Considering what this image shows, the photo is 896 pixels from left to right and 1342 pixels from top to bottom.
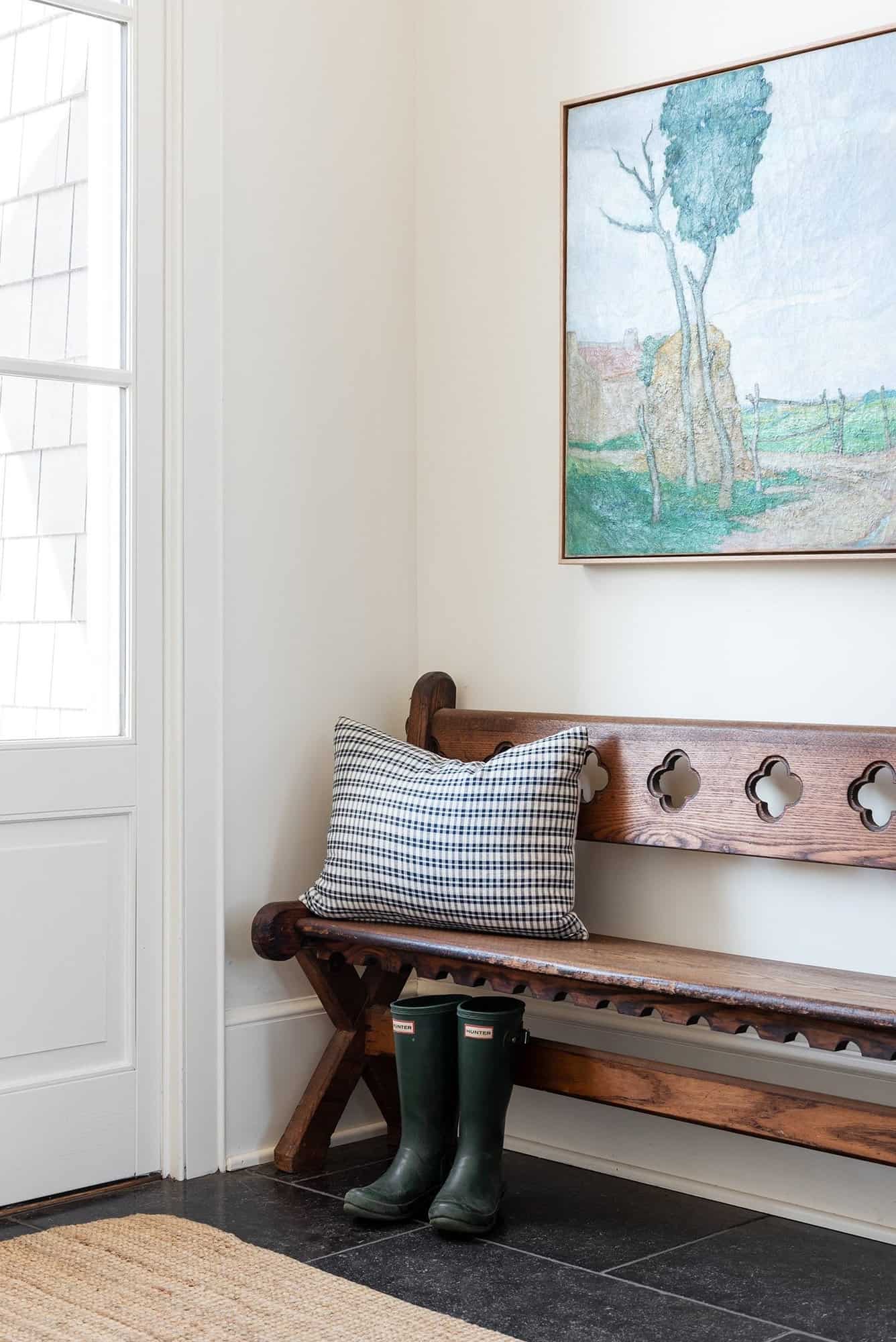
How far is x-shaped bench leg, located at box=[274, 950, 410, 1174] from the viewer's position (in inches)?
105

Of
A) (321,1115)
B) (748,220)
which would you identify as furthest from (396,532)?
(321,1115)

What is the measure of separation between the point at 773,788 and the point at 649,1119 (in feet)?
2.14

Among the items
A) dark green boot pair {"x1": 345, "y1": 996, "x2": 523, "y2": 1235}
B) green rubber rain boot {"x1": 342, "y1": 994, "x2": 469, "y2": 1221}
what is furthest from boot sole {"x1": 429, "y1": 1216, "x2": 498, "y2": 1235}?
green rubber rain boot {"x1": 342, "y1": 994, "x2": 469, "y2": 1221}

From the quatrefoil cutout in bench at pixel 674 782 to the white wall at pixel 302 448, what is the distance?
25.9 inches

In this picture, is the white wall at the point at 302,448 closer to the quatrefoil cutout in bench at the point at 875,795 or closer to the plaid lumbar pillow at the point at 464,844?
the plaid lumbar pillow at the point at 464,844

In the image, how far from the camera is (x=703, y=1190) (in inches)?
100

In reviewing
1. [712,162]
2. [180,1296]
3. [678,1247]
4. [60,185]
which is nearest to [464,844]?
[678,1247]

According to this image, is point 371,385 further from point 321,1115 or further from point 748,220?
point 321,1115

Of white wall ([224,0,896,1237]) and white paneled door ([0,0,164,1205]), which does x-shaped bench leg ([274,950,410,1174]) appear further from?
white paneled door ([0,0,164,1205])

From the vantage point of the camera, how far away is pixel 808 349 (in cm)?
236

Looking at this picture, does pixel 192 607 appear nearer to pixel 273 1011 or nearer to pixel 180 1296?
pixel 273 1011

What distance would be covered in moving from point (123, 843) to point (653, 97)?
5.20ft

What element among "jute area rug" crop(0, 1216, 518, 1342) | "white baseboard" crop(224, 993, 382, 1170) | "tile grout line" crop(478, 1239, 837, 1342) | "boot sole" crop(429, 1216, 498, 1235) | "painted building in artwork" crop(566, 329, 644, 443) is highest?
"painted building in artwork" crop(566, 329, 644, 443)

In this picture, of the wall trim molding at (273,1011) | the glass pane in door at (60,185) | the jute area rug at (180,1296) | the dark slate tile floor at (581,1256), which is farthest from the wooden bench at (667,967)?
the glass pane in door at (60,185)
